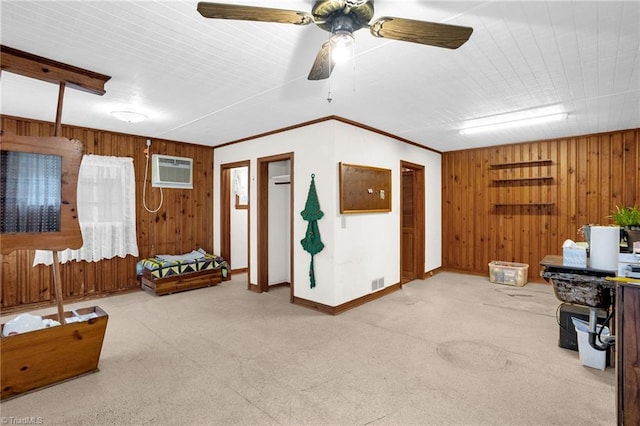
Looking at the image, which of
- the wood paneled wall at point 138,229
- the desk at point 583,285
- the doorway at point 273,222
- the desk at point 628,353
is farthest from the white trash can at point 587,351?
the wood paneled wall at point 138,229

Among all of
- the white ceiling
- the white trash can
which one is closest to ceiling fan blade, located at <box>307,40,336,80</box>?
the white ceiling

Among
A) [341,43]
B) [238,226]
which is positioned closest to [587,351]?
[341,43]

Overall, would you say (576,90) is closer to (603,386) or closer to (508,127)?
(508,127)

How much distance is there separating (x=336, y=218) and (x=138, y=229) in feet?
10.5

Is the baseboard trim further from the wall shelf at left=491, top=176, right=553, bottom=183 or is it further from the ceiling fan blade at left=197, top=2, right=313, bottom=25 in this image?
the ceiling fan blade at left=197, top=2, right=313, bottom=25

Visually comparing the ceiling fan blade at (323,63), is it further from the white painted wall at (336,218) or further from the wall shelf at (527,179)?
the wall shelf at (527,179)

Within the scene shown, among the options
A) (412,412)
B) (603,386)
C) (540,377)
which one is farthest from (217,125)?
(603,386)

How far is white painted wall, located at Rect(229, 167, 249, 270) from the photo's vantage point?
20.2ft

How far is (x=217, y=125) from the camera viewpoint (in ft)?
14.1

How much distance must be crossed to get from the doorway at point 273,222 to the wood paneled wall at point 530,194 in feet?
10.7

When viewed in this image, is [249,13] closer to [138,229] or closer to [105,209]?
[105,209]

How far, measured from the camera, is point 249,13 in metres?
1.46
